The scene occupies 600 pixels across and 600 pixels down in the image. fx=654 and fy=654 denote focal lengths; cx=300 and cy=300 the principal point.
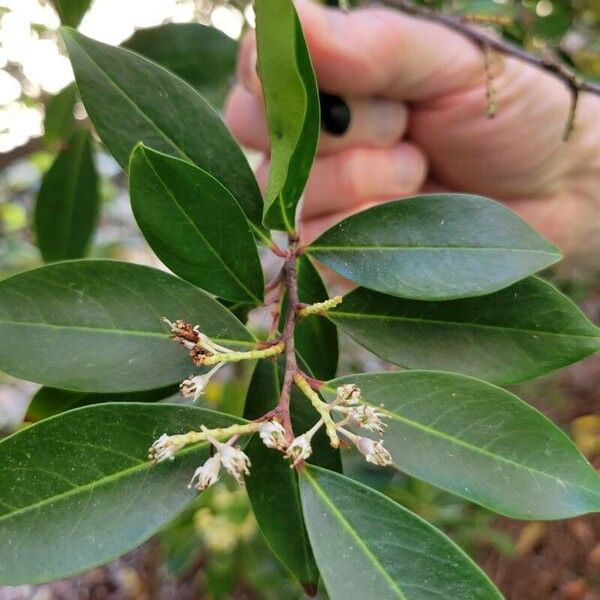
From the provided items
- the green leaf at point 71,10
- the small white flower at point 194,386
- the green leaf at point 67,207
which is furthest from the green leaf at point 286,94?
the green leaf at point 67,207

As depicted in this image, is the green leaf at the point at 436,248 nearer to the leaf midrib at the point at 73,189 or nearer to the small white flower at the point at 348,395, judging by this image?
the small white flower at the point at 348,395

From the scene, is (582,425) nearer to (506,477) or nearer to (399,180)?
(399,180)

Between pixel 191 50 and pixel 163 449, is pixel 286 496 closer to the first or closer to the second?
pixel 163 449

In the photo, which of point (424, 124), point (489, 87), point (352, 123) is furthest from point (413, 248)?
point (424, 124)

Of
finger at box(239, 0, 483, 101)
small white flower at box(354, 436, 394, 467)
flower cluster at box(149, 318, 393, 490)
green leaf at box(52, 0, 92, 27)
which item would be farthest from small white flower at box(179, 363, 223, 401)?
finger at box(239, 0, 483, 101)

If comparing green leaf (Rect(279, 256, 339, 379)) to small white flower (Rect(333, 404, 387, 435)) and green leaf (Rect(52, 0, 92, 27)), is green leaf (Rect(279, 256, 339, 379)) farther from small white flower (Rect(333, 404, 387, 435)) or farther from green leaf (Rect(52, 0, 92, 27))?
green leaf (Rect(52, 0, 92, 27))

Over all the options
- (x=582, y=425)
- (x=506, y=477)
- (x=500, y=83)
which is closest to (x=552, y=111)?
(x=500, y=83)
